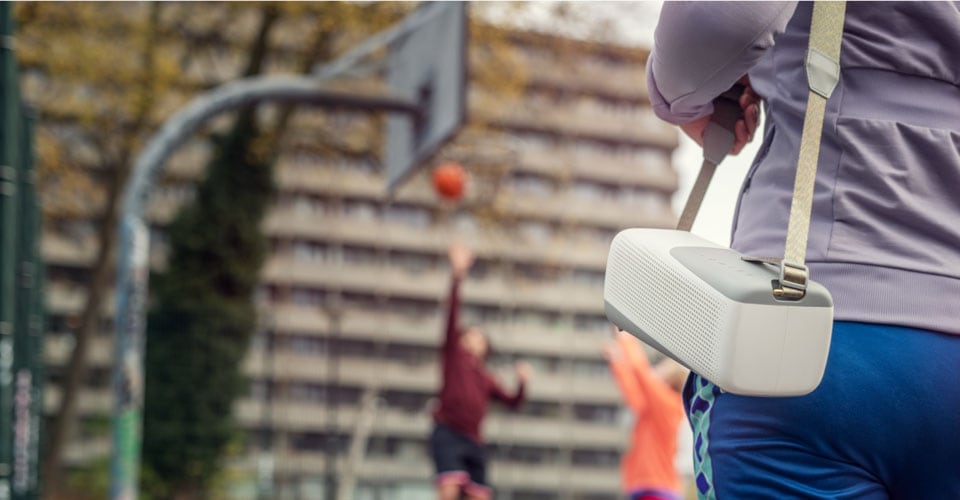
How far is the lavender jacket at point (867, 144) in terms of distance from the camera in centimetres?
114

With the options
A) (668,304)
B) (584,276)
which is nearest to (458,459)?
(668,304)

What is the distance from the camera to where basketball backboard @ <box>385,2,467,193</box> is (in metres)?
9.59

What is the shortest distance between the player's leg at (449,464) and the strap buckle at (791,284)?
729 centimetres

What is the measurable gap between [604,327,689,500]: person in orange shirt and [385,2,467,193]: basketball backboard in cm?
343

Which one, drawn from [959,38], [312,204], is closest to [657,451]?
[959,38]

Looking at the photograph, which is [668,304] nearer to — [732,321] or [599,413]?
[732,321]

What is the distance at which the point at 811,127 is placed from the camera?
1157 millimetres

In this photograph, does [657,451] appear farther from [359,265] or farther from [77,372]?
[359,265]

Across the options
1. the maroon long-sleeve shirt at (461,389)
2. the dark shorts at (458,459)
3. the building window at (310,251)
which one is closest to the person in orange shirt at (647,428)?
the maroon long-sleeve shirt at (461,389)

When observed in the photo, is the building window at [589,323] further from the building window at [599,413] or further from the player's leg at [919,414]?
the player's leg at [919,414]

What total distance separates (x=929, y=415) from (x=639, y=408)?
5.56 meters

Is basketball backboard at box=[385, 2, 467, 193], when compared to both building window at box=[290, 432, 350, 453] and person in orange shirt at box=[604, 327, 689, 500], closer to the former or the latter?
person in orange shirt at box=[604, 327, 689, 500]

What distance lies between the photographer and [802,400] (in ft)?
3.63

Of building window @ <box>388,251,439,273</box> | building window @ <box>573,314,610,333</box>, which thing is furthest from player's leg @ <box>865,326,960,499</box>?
building window @ <box>573,314,610,333</box>
